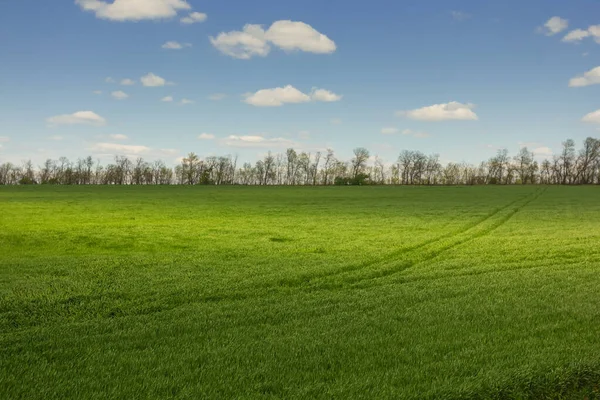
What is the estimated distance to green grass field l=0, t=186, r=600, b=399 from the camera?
6664 mm

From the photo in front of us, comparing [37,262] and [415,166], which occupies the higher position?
[415,166]

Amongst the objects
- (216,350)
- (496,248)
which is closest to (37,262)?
(216,350)

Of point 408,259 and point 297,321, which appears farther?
point 408,259

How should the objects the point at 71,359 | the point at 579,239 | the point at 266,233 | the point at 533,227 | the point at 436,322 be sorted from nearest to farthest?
1. the point at 71,359
2. the point at 436,322
3. the point at 579,239
4. the point at 266,233
5. the point at 533,227

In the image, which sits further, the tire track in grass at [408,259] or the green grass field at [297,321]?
the tire track in grass at [408,259]

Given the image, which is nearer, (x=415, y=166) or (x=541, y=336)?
(x=541, y=336)

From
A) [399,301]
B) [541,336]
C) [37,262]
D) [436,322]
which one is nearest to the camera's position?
[541,336]

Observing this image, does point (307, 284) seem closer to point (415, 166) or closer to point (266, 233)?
point (266, 233)

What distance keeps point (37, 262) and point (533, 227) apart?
90.6 feet

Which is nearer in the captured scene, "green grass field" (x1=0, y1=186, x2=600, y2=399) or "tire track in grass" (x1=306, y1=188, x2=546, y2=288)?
"green grass field" (x1=0, y1=186, x2=600, y2=399)

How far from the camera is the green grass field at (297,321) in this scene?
6.66 meters

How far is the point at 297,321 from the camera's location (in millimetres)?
9289

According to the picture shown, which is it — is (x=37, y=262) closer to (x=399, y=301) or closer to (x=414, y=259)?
(x=399, y=301)

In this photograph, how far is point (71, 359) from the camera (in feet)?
23.7
